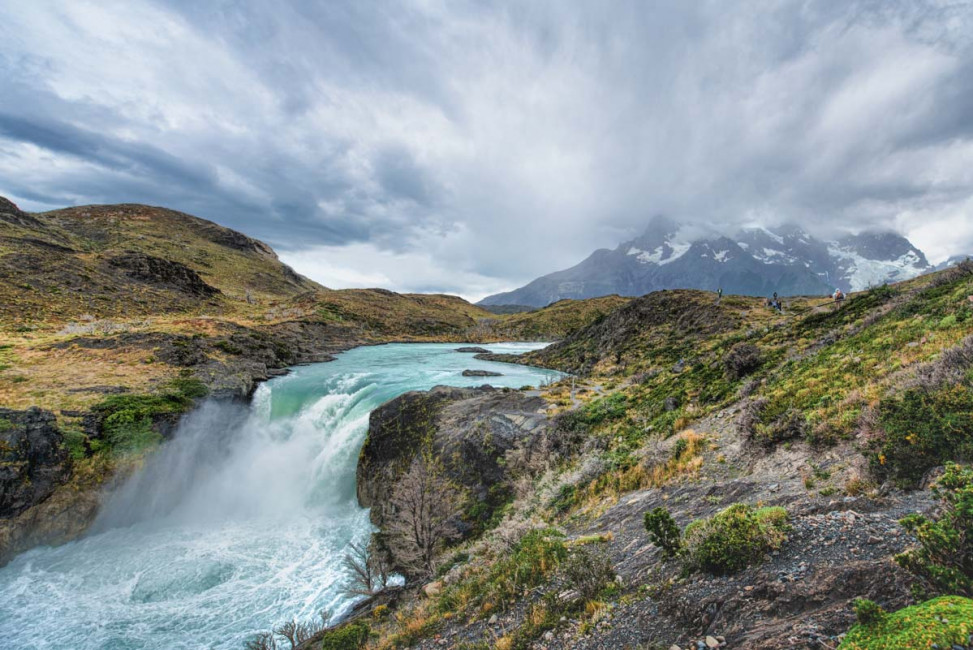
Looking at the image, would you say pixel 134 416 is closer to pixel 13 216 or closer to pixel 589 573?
pixel 589 573

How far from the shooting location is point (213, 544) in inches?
786

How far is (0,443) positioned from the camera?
1881cm

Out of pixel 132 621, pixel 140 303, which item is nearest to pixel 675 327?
pixel 132 621

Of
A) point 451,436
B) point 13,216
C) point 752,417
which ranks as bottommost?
point 451,436

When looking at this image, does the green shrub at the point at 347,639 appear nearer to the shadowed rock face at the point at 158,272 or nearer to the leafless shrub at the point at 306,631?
the leafless shrub at the point at 306,631

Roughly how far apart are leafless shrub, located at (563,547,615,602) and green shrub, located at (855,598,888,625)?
4048 millimetres

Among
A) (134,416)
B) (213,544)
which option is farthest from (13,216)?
(213,544)

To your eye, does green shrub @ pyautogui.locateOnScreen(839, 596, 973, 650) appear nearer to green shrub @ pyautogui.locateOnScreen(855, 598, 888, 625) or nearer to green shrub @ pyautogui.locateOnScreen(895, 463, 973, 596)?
green shrub @ pyautogui.locateOnScreen(855, 598, 888, 625)

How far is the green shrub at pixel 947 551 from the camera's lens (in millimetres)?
3572

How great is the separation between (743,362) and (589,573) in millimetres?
14239

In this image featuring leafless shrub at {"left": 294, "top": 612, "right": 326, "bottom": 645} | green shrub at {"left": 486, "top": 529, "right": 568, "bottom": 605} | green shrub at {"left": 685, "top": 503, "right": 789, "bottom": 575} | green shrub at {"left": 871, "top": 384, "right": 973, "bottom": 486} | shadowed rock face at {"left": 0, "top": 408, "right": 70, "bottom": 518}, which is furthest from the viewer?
shadowed rock face at {"left": 0, "top": 408, "right": 70, "bottom": 518}

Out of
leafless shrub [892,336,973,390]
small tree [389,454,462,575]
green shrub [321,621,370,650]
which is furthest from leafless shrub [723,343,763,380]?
green shrub [321,621,370,650]

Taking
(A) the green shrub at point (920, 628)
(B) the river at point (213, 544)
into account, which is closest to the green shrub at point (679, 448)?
(A) the green shrub at point (920, 628)

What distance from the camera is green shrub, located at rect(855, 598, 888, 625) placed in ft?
11.2
